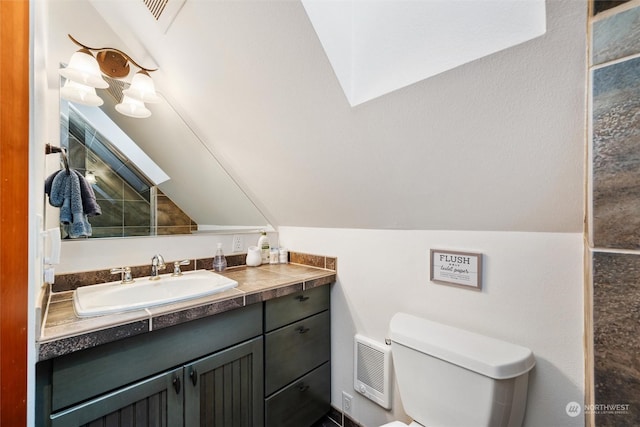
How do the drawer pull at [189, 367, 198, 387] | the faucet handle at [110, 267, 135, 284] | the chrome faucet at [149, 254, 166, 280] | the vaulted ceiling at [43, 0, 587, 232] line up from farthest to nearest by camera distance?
Answer: the chrome faucet at [149, 254, 166, 280] < the faucet handle at [110, 267, 135, 284] < the drawer pull at [189, 367, 198, 387] < the vaulted ceiling at [43, 0, 587, 232]

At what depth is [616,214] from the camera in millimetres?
491

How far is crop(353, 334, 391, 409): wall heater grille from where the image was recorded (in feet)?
4.53

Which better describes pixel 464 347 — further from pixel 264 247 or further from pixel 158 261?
pixel 158 261

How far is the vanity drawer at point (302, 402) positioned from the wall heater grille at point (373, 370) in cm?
20

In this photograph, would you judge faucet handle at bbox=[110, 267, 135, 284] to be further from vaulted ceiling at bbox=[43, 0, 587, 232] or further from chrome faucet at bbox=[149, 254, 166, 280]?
vaulted ceiling at bbox=[43, 0, 587, 232]

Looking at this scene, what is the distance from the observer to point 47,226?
3.68ft

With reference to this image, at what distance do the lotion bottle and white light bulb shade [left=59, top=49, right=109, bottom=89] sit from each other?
3.87 ft

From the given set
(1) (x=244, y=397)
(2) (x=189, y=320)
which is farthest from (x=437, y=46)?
(1) (x=244, y=397)

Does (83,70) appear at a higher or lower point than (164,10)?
lower

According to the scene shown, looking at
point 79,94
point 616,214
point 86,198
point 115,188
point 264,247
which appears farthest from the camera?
point 264,247

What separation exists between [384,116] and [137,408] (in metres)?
1.32

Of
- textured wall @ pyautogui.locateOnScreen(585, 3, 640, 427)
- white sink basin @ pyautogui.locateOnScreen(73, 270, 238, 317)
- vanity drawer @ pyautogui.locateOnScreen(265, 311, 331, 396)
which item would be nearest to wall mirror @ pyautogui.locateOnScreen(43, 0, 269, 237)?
white sink basin @ pyautogui.locateOnScreen(73, 270, 238, 317)

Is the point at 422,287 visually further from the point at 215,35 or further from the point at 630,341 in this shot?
the point at 215,35

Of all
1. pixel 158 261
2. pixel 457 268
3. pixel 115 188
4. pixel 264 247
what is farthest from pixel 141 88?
pixel 457 268
